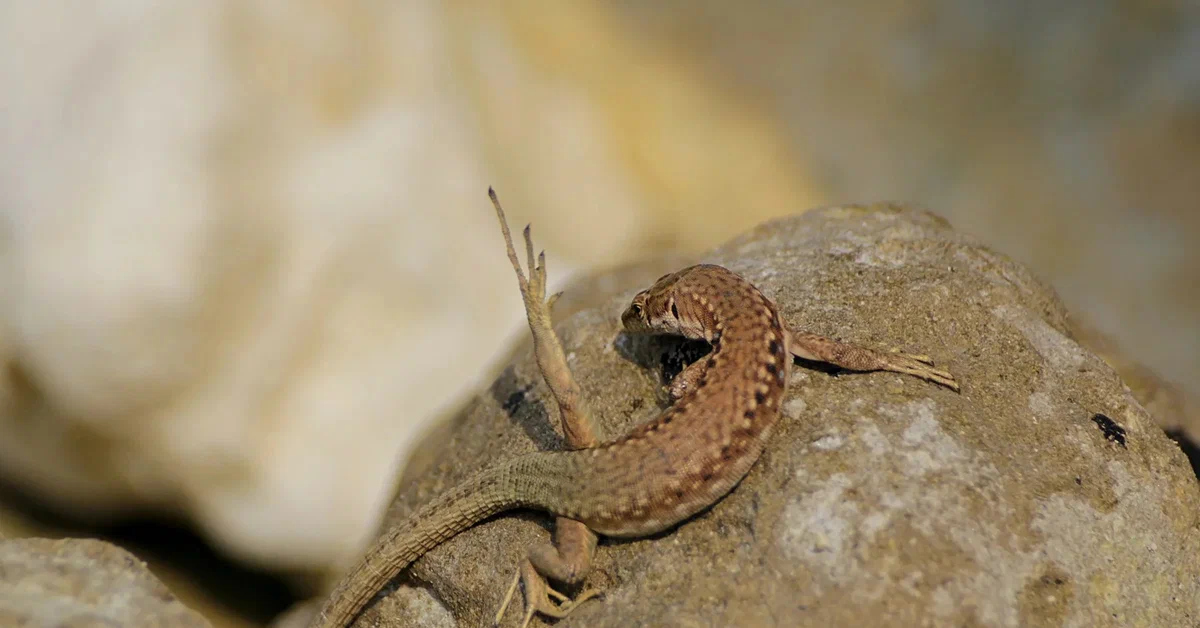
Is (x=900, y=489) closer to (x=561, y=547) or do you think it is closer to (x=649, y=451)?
(x=649, y=451)

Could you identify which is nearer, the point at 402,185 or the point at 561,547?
the point at 561,547

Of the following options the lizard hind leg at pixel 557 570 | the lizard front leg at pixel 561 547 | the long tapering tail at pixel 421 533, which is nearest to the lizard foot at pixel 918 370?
the lizard front leg at pixel 561 547

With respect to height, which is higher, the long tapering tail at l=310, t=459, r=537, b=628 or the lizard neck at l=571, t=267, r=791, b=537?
the lizard neck at l=571, t=267, r=791, b=537

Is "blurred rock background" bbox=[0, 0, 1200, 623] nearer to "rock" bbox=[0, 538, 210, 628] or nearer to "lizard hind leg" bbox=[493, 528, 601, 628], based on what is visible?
"rock" bbox=[0, 538, 210, 628]

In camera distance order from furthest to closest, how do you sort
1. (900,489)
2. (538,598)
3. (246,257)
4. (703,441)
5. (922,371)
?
(246,257), (922,371), (538,598), (703,441), (900,489)

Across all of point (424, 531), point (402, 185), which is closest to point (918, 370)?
point (424, 531)

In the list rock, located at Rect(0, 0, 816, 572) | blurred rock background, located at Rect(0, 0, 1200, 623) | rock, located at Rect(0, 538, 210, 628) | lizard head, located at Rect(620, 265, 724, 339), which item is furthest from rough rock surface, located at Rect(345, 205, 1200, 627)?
rock, located at Rect(0, 0, 816, 572)
